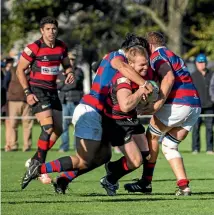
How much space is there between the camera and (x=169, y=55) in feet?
36.7

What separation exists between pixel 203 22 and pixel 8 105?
24185 mm

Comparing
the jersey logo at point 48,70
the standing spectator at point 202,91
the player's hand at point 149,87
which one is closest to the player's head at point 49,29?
the jersey logo at point 48,70

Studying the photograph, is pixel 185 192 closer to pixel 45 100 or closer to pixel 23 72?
pixel 45 100

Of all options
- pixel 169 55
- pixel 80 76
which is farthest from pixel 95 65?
pixel 169 55

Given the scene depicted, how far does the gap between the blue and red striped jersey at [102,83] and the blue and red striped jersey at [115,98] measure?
6cm

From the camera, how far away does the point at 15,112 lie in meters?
22.2

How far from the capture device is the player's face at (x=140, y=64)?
416 inches

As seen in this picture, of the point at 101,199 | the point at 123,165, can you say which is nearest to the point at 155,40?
the point at 123,165

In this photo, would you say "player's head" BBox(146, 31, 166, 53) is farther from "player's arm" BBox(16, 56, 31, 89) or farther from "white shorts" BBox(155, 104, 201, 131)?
"player's arm" BBox(16, 56, 31, 89)

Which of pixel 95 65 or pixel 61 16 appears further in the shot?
pixel 61 16

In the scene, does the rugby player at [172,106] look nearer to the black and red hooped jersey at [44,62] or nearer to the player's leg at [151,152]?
the player's leg at [151,152]

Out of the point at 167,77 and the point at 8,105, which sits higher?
the point at 167,77

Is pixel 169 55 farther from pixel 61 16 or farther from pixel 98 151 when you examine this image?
pixel 61 16

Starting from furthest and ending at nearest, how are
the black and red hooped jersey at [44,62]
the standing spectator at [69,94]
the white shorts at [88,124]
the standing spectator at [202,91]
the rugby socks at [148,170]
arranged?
1. the standing spectator at [69,94]
2. the standing spectator at [202,91]
3. the black and red hooped jersey at [44,62]
4. the rugby socks at [148,170]
5. the white shorts at [88,124]
